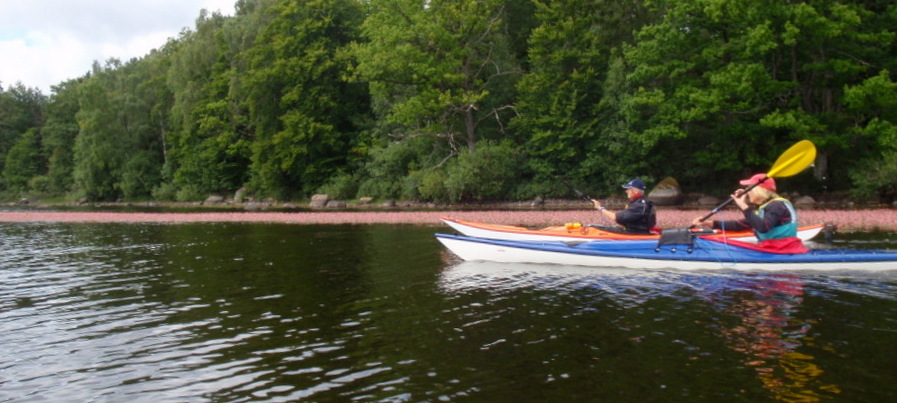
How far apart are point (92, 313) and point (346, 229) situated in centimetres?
1445

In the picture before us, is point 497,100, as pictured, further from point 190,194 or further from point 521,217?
point 190,194

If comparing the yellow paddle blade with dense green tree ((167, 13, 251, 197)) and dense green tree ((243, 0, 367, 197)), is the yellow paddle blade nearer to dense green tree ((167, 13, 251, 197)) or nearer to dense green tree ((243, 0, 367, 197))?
dense green tree ((243, 0, 367, 197))

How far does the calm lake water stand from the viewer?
5902 mm

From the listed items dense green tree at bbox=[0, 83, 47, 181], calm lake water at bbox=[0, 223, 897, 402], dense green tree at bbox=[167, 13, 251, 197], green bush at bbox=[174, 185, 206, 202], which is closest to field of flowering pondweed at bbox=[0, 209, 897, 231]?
Answer: calm lake water at bbox=[0, 223, 897, 402]

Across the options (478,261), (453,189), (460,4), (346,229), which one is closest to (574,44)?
(460,4)

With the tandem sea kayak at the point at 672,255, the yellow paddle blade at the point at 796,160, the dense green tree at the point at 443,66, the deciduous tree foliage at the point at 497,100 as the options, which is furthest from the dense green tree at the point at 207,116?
the yellow paddle blade at the point at 796,160

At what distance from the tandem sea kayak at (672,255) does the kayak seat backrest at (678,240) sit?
0.02m

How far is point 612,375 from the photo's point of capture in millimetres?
6148

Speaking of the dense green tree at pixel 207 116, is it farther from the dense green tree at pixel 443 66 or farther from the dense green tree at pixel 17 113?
the dense green tree at pixel 17 113

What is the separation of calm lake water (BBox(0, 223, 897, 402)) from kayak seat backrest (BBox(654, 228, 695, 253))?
603mm

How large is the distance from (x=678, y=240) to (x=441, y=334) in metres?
6.59

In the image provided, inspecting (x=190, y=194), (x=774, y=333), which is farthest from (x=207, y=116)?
(x=774, y=333)

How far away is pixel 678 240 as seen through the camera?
1242 centimetres

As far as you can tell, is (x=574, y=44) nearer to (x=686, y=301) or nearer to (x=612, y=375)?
(x=686, y=301)
